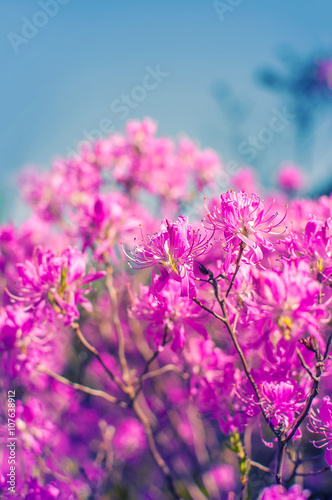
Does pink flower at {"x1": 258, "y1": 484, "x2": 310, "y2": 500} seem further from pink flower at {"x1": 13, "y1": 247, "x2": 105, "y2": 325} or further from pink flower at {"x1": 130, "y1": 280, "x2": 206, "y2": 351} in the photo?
pink flower at {"x1": 13, "y1": 247, "x2": 105, "y2": 325}

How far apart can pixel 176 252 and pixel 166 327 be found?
1.47ft

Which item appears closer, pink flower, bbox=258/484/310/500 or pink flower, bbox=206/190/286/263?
pink flower, bbox=258/484/310/500

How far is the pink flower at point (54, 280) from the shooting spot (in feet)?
6.09

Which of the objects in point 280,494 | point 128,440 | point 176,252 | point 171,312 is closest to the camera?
point 280,494

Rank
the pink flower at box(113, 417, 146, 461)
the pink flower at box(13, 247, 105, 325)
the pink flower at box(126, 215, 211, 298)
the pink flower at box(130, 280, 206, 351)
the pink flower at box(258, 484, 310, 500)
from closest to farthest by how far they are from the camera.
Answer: the pink flower at box(258, 484, 310, 500)
the pink flower at box(126, 215, 211, 298)
the pink flower at box(130, 280, 206, 351)
the pink flower at box(13, 247, 105, 325)
the pink flower at box(113, 417, 146, 461)

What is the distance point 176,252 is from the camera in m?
1.50

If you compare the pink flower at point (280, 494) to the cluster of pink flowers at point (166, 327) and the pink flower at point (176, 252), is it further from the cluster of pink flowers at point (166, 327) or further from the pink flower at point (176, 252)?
the pink flower at point (176, 252)

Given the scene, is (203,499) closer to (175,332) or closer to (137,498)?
(137,498)

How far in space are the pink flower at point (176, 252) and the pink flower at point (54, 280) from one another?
17.9 inches

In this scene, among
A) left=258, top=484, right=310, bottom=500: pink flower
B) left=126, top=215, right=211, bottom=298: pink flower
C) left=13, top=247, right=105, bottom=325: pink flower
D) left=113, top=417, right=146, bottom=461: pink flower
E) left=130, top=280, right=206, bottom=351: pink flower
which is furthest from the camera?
left=113, top=417, right=146, bottom=461: pink flower

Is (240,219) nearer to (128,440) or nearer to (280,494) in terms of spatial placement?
(280,494)

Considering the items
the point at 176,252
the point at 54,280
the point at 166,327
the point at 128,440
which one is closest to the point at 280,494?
the point at 166,327

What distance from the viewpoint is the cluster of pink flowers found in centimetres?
148

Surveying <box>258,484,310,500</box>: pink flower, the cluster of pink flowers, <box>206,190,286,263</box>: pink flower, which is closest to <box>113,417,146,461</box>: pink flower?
the cluster of pink flowers
